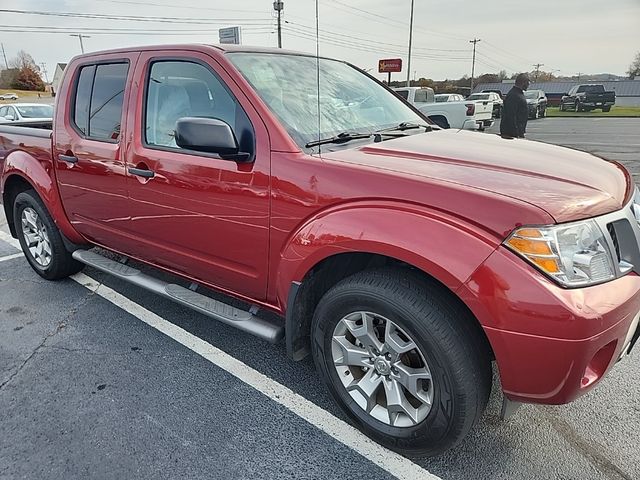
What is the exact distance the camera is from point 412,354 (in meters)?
2.17

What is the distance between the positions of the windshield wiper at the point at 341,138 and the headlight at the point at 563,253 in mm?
1114

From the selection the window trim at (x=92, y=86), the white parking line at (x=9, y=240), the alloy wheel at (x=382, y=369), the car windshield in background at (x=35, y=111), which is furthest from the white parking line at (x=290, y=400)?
the car windshield in background at (x=35, y=111)

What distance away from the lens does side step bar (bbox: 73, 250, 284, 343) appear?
101 inches

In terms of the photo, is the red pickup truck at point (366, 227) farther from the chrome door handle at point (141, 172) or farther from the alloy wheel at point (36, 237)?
the alloy wheel at point (36, 237)

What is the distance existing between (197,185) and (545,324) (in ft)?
6.13

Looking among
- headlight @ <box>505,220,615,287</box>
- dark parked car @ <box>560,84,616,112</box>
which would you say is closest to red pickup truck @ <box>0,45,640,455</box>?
headlight @ <box>505,220,615,287</box>

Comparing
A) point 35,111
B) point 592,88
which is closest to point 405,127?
point 35,111

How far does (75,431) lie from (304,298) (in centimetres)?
133

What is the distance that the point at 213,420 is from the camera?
248 centimetres

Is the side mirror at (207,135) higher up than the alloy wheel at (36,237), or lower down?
higher up

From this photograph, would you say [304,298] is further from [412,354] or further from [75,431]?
[75,431]

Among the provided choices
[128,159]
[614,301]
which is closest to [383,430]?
[614,301]

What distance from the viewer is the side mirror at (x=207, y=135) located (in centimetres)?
234

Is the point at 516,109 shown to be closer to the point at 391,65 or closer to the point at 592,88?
the point at 391,65
